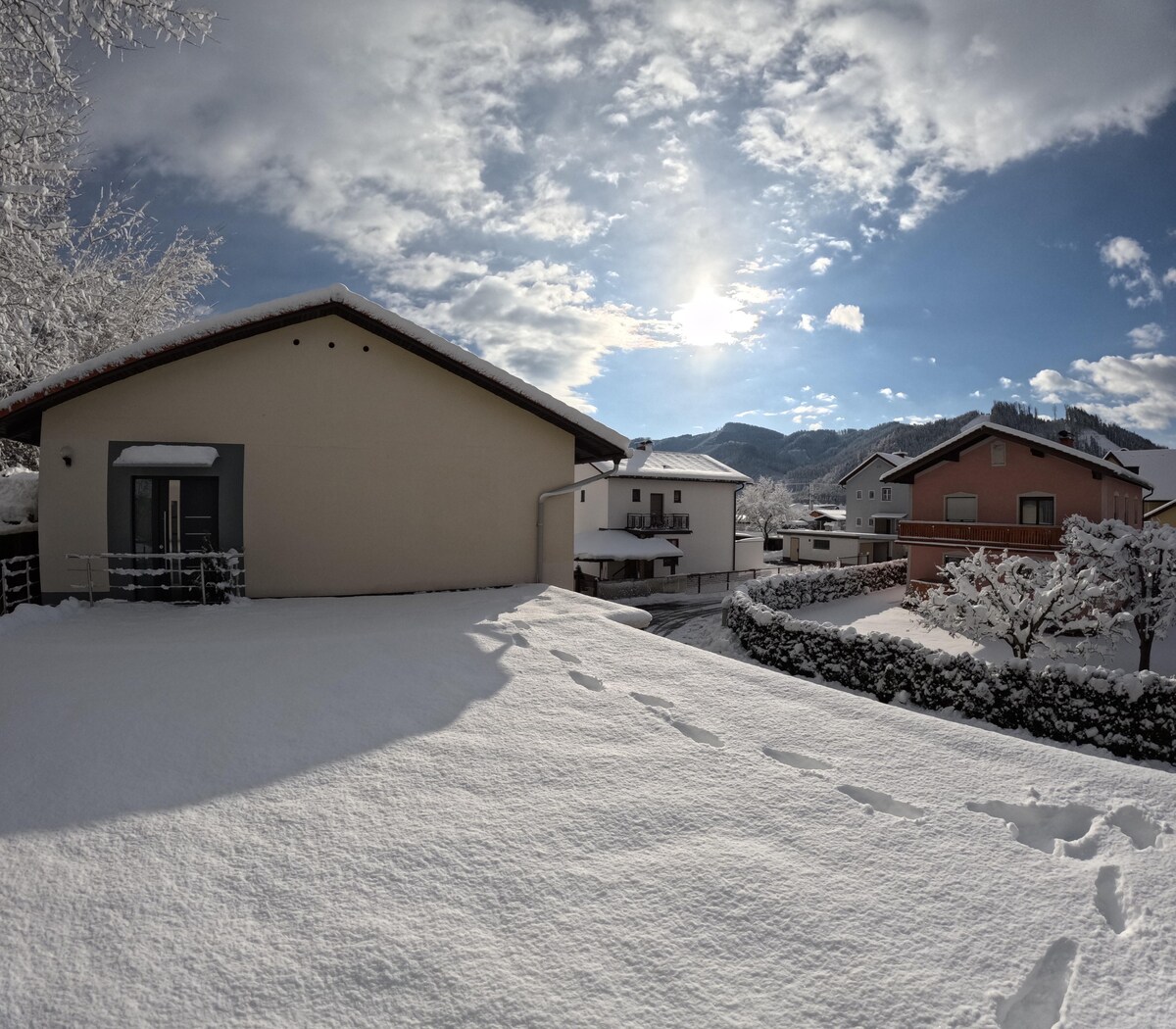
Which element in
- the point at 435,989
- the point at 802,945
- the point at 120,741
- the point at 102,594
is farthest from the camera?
the point at 102,594

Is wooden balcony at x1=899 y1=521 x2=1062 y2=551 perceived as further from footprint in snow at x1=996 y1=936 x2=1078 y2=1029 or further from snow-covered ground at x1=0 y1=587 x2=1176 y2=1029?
footprint in snow at x1=996 y1=936 x2=1078 y2=1029

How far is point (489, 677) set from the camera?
236 inches

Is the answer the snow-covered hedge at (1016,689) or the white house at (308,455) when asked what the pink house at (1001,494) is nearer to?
the snow-covered hedge at (1016,689)

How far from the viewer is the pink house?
21797 millimetres

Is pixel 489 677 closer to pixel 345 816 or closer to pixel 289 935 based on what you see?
pixel 345 816

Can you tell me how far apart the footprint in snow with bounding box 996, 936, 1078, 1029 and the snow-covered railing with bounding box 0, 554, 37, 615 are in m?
12.0

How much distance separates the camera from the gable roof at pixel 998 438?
837 inches

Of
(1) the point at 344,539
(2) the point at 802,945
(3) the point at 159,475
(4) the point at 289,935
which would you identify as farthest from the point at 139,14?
(2) the point at 802,945

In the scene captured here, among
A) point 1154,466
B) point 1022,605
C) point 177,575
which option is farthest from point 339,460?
point 1154,466

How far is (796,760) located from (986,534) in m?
23.4

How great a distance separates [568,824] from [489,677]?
2743 mm

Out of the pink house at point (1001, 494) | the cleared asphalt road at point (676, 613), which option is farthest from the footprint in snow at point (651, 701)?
the pink house at point (1001, 494)

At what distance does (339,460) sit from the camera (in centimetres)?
1098

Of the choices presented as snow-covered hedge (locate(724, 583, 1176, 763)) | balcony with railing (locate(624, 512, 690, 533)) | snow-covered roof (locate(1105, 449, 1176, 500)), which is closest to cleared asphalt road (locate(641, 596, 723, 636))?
balcony with railing (locate(624, 512, 690, 533))
